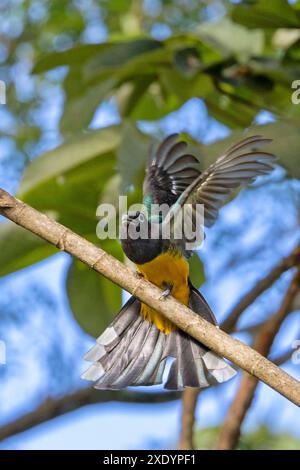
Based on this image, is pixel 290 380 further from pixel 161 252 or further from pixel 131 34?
pixel 131 34

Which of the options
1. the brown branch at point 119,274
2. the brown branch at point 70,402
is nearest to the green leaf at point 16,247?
the brown branch at point 70,402

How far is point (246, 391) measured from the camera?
221 centimetres

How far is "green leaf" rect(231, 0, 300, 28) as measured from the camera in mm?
2260

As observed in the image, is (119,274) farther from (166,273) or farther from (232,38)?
(232,38)

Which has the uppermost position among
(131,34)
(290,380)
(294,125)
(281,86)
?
(131,34)

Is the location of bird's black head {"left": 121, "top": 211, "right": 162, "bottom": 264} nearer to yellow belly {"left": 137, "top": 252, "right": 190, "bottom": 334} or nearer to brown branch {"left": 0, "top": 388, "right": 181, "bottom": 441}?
yellow belly {"left": 137, "top": 252, "right": 190, "bottom": 334}

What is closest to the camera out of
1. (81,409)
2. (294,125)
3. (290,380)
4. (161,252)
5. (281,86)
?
(290,380)

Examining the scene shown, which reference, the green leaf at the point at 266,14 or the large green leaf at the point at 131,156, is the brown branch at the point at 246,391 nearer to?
the large green leaf at the point at 131,156

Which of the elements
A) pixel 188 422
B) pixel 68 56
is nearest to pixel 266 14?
pixel 68 56

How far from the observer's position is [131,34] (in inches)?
112

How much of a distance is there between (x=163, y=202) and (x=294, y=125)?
1.19ft

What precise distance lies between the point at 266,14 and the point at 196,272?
0.67 meters

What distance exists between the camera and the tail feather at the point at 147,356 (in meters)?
1.98
